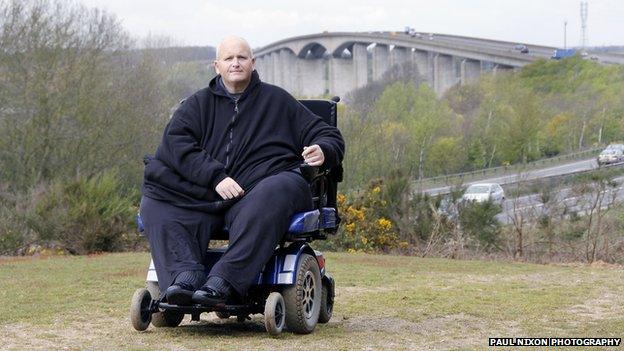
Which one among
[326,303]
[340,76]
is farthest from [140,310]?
[340,76]

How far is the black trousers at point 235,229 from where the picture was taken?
7676 millimetres

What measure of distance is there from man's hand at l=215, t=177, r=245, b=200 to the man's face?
2.50 feet

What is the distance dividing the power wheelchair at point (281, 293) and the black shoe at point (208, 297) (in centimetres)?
6

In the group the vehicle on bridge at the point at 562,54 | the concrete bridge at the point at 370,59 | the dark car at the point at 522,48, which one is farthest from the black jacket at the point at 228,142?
the dark car at the point at 522,48

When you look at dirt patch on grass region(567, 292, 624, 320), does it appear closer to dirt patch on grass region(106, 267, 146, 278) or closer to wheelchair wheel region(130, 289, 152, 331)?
wheelchair wheel region(130, 289, 152, 331)

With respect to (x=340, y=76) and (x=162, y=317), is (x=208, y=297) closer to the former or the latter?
(x=162, y=317)

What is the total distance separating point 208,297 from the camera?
746cm

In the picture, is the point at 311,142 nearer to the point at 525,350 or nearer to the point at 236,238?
the point at 236,238

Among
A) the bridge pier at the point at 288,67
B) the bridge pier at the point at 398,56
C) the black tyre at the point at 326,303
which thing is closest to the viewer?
the black tyre at the point at 326,303

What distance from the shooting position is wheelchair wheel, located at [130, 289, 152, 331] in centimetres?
780

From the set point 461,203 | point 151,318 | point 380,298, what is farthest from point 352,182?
point 151,318

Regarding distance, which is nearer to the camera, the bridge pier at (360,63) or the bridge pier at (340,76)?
the bridge pier at (360,63)

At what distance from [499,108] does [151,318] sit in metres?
56.7

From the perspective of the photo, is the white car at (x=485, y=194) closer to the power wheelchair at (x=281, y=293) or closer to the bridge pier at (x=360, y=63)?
the power wheelchair at (x=281, y=293)
